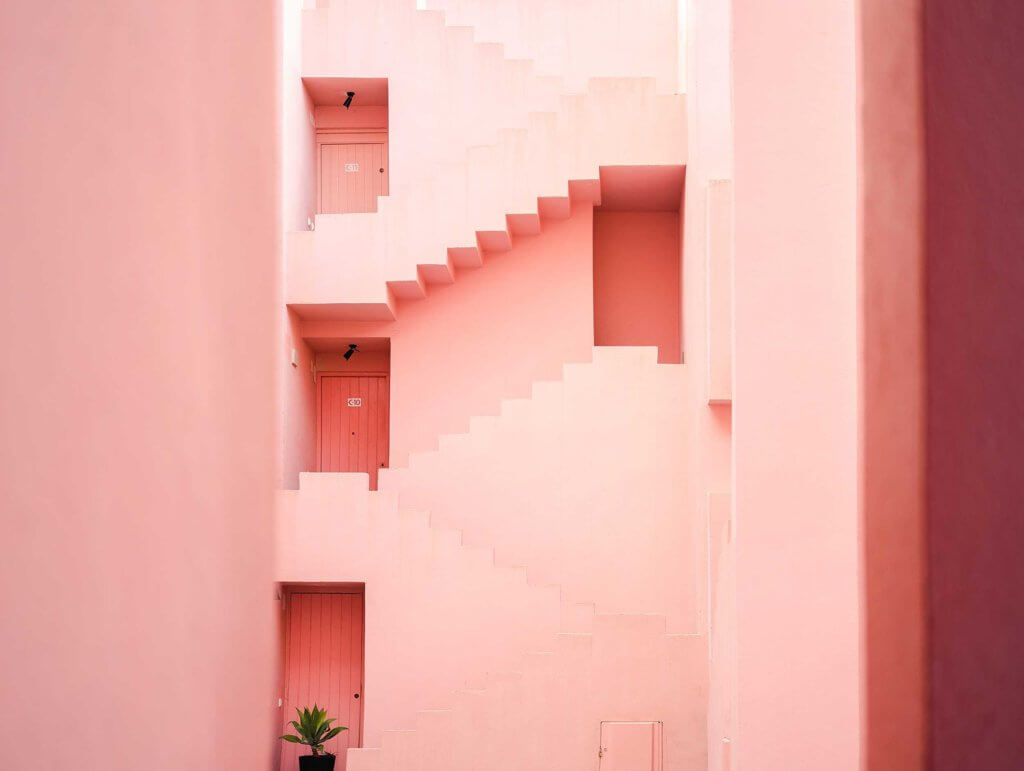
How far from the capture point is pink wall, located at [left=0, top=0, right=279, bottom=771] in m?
1.28

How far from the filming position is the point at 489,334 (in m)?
18.2

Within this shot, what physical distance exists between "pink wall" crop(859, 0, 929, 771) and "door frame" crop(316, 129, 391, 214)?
15921 mm

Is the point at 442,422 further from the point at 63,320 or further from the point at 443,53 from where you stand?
the point at 63,320

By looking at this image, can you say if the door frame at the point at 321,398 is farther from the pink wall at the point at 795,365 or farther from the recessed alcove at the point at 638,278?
the pink wall at the point at 795,365

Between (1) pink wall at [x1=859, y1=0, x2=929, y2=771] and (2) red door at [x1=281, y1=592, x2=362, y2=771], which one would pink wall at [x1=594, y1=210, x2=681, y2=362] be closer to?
(2) red door at [x1=281, y1=592, x2=362, y2=771]

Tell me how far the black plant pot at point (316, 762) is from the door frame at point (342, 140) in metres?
7.60

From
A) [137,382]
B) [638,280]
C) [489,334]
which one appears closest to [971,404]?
[137,382]

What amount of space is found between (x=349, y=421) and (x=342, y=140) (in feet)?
13.2

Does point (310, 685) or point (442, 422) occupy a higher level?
point (442, 422)

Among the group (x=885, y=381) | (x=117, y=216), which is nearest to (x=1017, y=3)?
(x=885, y=381)

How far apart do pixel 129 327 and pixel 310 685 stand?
16970 mm

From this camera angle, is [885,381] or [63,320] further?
[885,381]

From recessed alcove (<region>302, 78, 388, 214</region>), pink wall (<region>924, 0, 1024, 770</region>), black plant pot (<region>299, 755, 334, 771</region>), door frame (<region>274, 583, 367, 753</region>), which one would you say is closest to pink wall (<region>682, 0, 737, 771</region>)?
door frame (<region>274, 583, 367, 753</region>)

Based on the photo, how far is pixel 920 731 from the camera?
3896 millimetres
